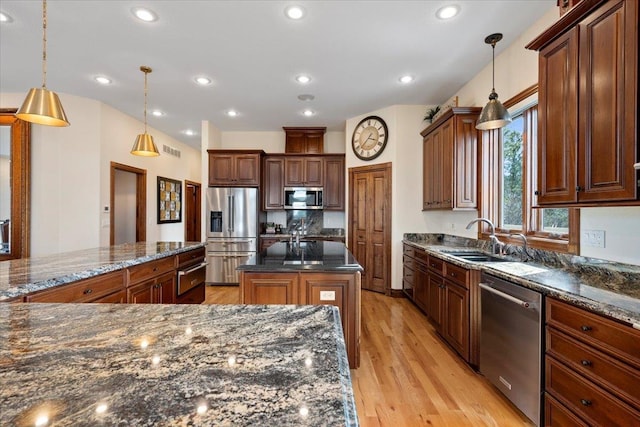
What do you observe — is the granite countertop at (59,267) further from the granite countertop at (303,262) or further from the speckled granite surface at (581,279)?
the speckled granite surface at (581,279)

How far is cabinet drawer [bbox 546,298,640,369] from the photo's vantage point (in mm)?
1215

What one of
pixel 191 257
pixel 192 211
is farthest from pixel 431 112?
pixel 192 211

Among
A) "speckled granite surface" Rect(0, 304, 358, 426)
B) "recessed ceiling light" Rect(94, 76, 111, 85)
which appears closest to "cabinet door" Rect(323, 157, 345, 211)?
"recessed ceiling light" Rect(94, 76, 111, 85)

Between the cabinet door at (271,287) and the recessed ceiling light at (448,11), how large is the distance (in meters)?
2.43

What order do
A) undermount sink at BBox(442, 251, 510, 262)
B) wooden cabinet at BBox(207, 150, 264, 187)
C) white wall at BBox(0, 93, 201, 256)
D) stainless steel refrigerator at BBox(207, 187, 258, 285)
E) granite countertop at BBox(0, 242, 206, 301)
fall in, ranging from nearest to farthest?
1. granite countertop at BBox(0, 242, 206, 301)
2. undermount sink at BBox(442, 251, 510, 262)
3. white wall at BBox(0, 93, 201, 256)
4. stainless steel refrigerator at BBox(207, 187, 258, 285)
5. wooden cabinet at BBox(207, 150, 264, 187)

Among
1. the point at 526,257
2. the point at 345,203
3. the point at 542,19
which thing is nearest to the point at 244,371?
the point at 526,257

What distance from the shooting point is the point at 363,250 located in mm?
4934

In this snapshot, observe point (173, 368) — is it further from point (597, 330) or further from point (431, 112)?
point (431, 112)

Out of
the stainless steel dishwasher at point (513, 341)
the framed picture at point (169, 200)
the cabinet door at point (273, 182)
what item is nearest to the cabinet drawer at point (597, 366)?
→ the stainless steel dishwasher at point (513, 341)

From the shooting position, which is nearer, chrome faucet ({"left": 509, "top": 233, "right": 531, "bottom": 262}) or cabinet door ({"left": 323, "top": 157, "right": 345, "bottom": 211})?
chrome faucet ({"left": 509, "top": 233, "right": 531, "bottom": 262})

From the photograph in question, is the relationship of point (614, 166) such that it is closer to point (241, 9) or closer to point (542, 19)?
point (542, 19)

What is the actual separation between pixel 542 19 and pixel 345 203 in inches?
138

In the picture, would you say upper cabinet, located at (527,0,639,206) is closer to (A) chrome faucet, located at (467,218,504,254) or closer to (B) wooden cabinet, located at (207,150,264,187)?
(A) chrome faucet, located at (467,218,504,254)

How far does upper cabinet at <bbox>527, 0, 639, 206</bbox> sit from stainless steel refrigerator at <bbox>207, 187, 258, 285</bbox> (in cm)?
420
